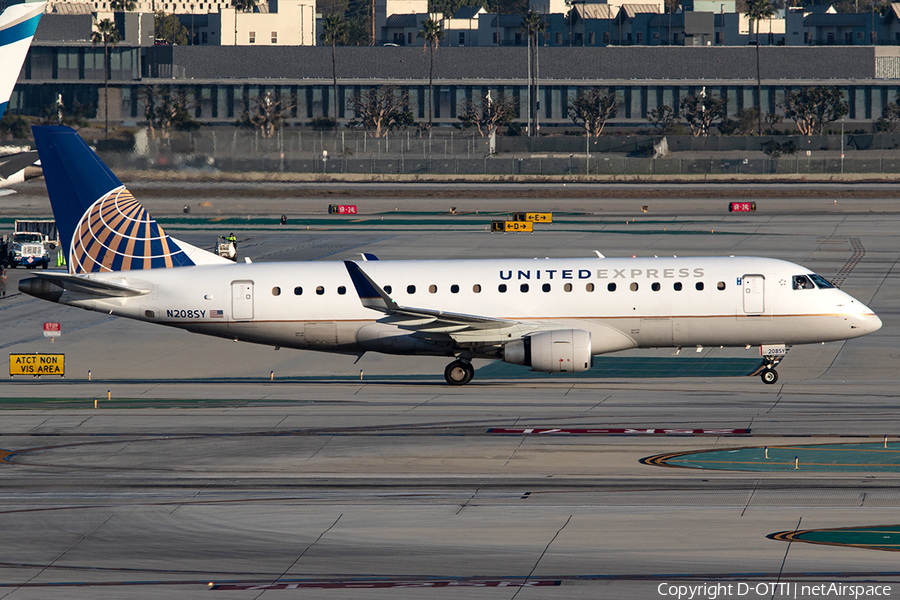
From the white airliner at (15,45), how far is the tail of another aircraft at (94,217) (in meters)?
14.4

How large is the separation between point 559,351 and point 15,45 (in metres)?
19.5

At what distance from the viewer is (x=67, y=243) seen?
3934cm

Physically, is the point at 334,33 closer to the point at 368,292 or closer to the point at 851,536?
the point at 368,292

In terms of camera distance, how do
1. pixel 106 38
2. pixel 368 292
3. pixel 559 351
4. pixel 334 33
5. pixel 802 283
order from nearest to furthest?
pixel 559 351
pixel 368 292
pixel 802 283
pixel 106 38
pixel 334 33

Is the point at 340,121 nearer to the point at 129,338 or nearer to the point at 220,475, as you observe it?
the point at 129,338

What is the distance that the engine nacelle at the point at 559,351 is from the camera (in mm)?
36719

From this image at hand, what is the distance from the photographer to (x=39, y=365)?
41.8 metres

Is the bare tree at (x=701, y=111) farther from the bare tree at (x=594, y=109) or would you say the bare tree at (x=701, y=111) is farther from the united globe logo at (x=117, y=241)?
the united globe logo at (x=117, y=241)

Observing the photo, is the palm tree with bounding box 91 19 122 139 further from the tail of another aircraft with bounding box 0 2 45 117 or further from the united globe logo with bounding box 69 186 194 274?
the tail of another aircraft with bounding box 0 2 45 117

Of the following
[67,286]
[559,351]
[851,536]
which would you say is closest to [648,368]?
[559,351]

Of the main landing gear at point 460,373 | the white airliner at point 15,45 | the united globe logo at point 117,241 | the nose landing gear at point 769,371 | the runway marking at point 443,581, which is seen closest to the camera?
the runway marking at point 443,581

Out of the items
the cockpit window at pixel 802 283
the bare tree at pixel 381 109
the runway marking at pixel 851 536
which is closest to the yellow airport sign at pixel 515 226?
the cockpit window at pixel 802 283

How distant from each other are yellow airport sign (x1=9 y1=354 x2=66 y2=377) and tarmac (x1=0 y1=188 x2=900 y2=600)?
726 mm

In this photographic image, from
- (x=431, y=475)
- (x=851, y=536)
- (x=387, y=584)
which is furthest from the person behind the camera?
(x=431, y=475)
